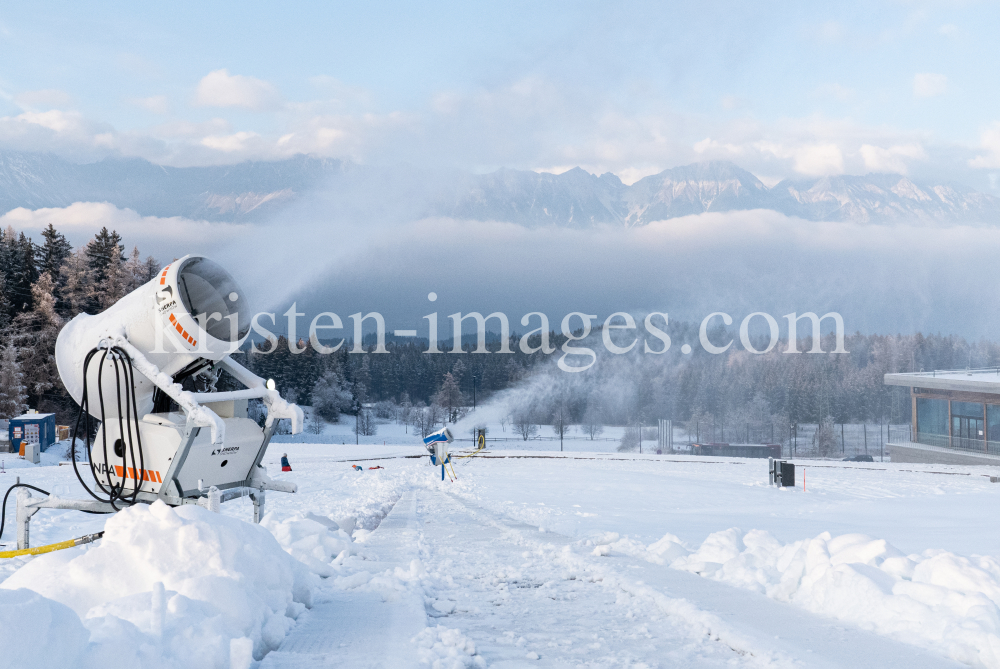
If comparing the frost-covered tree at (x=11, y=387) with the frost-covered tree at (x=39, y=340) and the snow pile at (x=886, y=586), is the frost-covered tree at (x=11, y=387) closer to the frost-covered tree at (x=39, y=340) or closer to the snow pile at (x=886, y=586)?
the frost-covered tree at (x=39, y=340)

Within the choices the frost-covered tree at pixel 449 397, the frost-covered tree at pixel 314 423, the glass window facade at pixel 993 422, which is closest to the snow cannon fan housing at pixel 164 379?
the glass window facade at pixel 993 422

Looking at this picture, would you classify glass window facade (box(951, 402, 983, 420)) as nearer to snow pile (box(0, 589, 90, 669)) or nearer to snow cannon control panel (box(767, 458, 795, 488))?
snow cannon control panel (box(767, 458, 795, 488))

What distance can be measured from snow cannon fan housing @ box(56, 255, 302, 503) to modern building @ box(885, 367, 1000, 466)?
173 feet

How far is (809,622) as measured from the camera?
5234 millimetres

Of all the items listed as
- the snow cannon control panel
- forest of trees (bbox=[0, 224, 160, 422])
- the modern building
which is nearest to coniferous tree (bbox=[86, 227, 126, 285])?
forest of trees (bbox=[0, 224, 160, 422])

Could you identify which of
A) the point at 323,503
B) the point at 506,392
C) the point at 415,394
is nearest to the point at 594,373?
the point at 506,392

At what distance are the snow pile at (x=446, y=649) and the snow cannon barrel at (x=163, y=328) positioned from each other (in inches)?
187

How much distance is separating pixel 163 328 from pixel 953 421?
57.4m

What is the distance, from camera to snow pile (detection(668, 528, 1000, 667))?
469 centimetres

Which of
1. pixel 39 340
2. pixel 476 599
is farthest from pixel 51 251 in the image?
pixel 476 599

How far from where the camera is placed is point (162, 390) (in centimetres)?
775

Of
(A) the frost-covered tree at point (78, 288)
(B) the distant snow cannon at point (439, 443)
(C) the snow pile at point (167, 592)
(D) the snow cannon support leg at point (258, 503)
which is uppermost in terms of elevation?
(A) the frost-covered tree at point (78, 288)

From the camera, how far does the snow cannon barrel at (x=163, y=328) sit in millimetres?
7625

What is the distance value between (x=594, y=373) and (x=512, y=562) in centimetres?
9466
